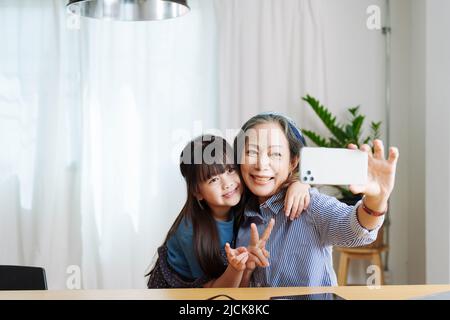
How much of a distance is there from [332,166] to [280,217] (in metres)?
0.46

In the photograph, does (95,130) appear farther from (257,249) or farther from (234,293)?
(234,293)

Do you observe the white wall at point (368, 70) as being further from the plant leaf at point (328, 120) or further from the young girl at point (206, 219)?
the young girl at point (206, 219)

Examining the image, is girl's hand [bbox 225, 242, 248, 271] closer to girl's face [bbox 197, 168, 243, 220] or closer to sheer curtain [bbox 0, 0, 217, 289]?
girl's face [bbox 197, 168, 243, 220]

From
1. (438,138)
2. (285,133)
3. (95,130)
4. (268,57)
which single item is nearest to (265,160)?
(285,133)

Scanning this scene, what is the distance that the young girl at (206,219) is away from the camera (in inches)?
44.5

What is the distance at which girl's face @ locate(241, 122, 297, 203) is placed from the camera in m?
1.13

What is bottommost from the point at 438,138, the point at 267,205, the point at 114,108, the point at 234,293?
the point at 234,293

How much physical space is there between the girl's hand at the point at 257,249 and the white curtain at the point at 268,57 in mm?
1366

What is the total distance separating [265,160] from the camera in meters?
1.13

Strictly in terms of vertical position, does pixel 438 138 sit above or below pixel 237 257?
above

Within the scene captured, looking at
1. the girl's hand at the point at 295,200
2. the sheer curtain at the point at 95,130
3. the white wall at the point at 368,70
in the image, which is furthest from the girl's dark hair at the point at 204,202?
the white wall at the point at 368,70

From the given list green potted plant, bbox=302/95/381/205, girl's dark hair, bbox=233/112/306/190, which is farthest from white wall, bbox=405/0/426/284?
girl's dark hair, bbox=233/112/306/190

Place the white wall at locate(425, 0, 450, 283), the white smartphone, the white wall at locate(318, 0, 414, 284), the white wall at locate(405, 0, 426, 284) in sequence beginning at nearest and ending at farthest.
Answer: the white smartphone → the white wall at locate(425, 0, 450, 283) → the white wall at locate(405, 0, 426, 284) → the white wall at locate(318, 0, 414, 284)

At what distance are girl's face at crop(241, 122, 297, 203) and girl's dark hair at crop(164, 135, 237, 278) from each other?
4cm
